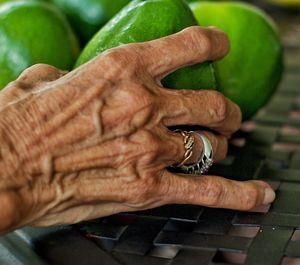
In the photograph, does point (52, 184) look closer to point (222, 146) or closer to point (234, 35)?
A: point (222, 146)

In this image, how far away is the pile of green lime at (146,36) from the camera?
70 cm

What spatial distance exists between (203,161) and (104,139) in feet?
0.44

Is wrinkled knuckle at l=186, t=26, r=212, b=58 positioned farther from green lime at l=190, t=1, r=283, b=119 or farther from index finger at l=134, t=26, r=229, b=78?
green lime at l=190, t=1, r=283, b=119

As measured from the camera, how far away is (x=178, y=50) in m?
0.64

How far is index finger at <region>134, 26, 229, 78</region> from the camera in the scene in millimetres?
626

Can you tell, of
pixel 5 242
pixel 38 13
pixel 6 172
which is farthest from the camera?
pixel 38 13

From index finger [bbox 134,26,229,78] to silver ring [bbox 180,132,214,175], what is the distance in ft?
0.26

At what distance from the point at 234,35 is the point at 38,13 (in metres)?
0.25

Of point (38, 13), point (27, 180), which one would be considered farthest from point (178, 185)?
point (38, 13)

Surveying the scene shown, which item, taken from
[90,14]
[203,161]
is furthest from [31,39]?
[203,161]

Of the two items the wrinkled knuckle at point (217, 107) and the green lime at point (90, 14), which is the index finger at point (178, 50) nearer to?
the wrinkled knuckle at point (217, 107)

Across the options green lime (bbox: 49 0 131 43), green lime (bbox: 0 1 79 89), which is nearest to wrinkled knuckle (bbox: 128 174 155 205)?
green lime (bbox: 0 1 79 89)

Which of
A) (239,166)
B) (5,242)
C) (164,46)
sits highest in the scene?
(164,46)

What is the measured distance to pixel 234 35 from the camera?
0.87m
